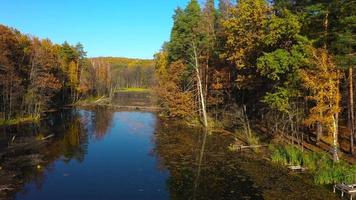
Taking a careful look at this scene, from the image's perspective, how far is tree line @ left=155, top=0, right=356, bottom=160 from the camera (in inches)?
1038

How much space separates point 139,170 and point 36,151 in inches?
→ 450

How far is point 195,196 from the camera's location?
2225 centimetres

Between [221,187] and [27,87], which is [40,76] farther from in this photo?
[221,187]

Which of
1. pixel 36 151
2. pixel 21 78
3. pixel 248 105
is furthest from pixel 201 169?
pixel 21 78

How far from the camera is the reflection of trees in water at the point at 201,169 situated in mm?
22983

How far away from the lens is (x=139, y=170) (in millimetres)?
29125

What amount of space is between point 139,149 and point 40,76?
32805 millimetres

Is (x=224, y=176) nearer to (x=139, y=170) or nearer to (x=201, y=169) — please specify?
(x=201, y=169)

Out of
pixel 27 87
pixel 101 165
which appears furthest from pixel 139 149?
pixel 27 87

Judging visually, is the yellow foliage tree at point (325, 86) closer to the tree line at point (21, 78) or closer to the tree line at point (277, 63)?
the tree line at point (277, 63)

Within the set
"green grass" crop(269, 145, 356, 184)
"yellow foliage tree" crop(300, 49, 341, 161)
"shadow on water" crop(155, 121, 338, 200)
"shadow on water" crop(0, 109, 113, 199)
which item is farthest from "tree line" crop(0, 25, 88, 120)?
"yellow foliage tree" crop(300, 49, 341, 161)

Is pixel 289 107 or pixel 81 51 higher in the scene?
pixel 81 51

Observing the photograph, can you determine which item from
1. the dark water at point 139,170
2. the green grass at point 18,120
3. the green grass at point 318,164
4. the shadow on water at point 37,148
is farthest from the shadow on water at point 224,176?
the green grass at point 18,120

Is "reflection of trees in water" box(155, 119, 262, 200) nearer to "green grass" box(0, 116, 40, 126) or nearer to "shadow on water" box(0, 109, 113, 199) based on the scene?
"shadow on water" box(0, 109, 113, 199)
